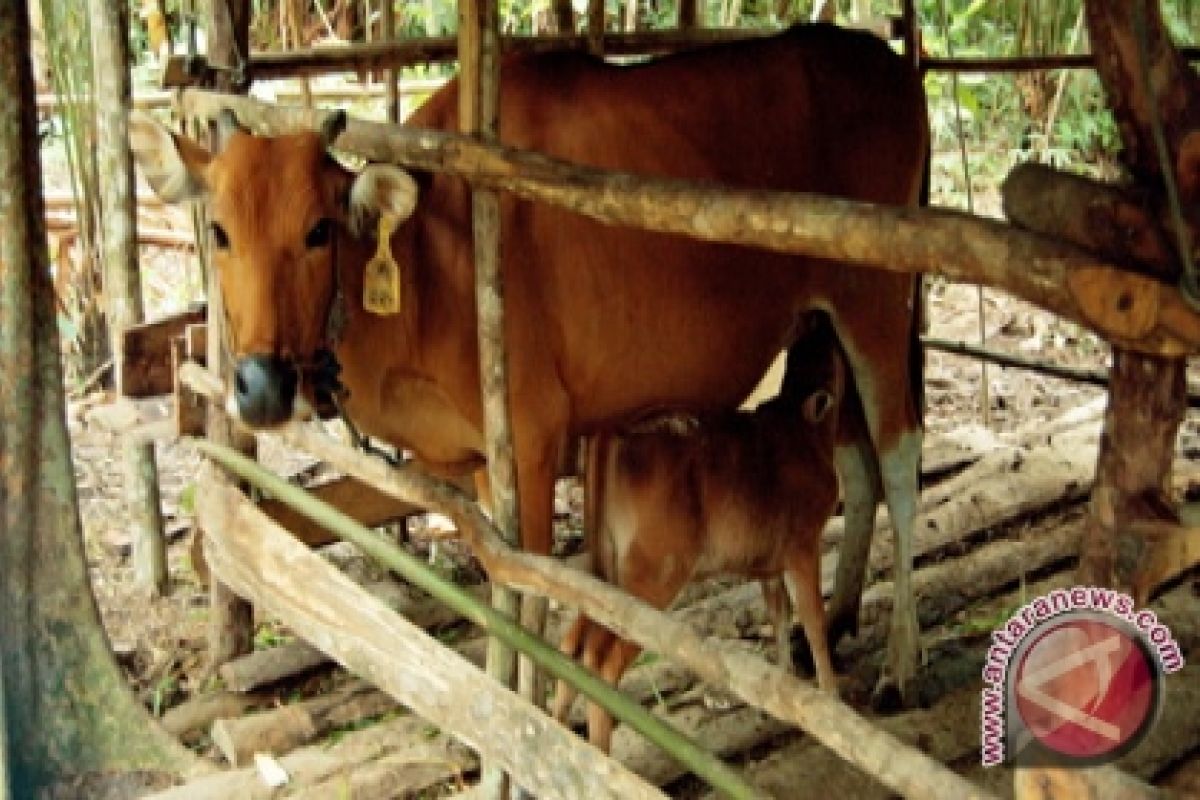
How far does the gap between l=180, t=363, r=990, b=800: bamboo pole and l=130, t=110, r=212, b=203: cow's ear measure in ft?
2.52

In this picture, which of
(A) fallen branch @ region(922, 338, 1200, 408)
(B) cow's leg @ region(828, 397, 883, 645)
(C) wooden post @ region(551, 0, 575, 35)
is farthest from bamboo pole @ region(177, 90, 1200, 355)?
(A) fallen branch @ region(922, 338, 1200, 408)

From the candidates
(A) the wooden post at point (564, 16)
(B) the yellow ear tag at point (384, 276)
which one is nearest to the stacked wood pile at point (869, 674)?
(B) the yellow ear tag at point (384, 276)

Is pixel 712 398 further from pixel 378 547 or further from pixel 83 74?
pixel 83 74

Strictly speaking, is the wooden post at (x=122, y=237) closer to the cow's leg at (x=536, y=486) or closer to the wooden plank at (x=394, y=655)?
the wooden plank at (x=394, y=655)

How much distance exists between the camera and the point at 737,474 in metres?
4.29

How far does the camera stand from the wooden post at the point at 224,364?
441 cm

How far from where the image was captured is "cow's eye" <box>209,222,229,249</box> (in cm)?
358

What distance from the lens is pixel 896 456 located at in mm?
4707

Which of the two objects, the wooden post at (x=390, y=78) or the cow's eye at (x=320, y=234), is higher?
the wooden post at (x=390, y=78)

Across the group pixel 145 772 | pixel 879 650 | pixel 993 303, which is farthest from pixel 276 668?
pixel 993 303

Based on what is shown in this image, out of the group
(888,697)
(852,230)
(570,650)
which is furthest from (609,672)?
(852,230)

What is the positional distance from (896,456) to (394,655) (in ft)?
6.01

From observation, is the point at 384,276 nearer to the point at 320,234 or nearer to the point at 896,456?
the point at 320,234

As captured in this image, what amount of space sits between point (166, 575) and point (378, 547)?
8.14 feet
